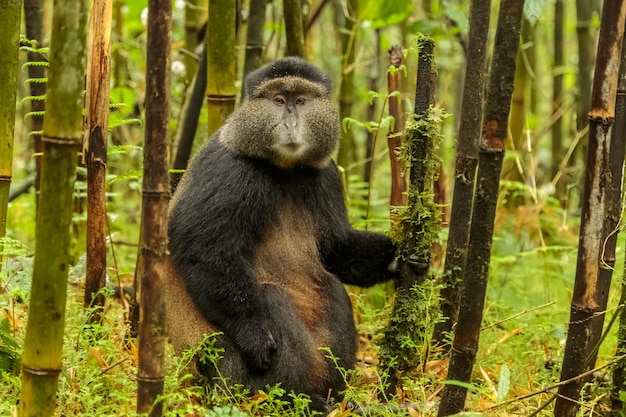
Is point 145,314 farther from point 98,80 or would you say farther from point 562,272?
point 562,272

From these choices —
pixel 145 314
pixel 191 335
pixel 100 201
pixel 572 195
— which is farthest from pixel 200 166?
pixel 572 195

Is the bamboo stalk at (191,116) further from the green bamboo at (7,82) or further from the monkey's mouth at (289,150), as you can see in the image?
the green bamboo at (7,82)

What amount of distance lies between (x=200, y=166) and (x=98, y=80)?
0.81 metres

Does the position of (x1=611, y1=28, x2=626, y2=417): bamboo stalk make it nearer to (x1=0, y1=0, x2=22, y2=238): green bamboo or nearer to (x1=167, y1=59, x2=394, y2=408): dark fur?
(x1=167, y1=59, x2=394, y2=408): dark fur

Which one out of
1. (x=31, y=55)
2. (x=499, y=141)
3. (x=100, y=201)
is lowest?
(x=100, y=201)

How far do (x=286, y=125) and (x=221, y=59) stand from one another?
710 millimetres

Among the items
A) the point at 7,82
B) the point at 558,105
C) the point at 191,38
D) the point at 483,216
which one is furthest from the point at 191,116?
the point at 558,105

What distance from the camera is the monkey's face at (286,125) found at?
445cm

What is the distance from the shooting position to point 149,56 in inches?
107

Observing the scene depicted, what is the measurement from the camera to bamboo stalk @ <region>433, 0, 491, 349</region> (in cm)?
398

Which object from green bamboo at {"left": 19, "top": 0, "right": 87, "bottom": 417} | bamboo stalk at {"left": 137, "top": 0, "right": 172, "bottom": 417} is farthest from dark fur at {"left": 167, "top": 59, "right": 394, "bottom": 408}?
green bamboo at {"left": 19, "top": 0, "right": 87, "bottom": 417}

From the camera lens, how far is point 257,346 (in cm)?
420

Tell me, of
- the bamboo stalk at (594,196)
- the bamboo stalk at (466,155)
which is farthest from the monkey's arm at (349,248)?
the bamboo stalk at (594,196)

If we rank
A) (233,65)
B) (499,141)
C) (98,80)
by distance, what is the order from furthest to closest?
1. (233,65)
2. (98,80)
3. (499,141)
